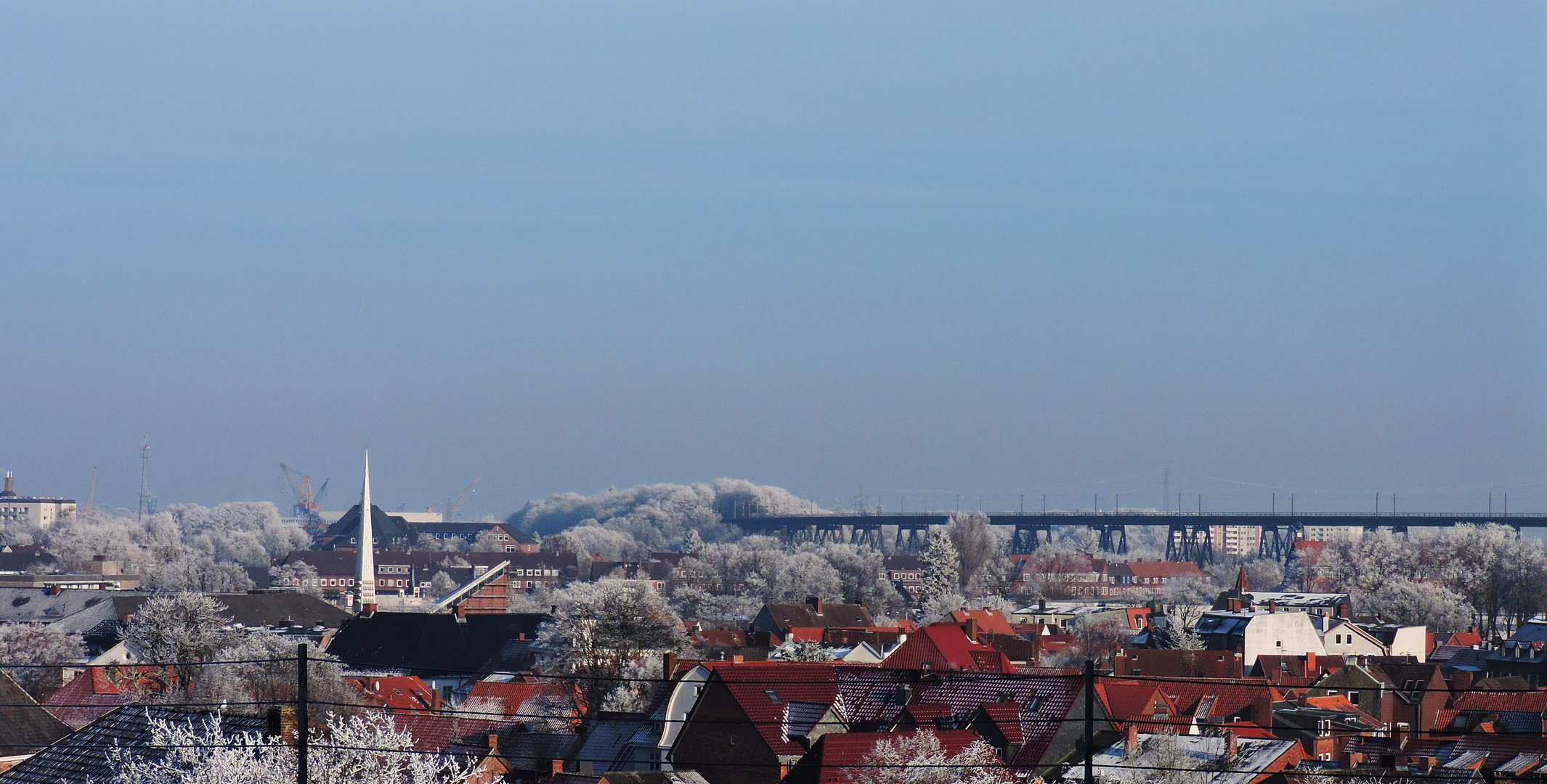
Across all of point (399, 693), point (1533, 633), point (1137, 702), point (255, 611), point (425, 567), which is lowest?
point (425, 567)

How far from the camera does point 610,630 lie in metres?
57.4

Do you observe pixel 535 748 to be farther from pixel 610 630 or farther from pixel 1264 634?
pixel 1264 634

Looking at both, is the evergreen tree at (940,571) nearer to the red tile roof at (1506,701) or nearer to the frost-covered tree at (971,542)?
the frost-covered tree at (971,542)

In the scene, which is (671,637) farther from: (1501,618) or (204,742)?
(1501,618)

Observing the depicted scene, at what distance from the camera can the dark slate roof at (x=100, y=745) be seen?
2328cm

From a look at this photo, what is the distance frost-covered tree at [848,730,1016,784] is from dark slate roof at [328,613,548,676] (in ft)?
122

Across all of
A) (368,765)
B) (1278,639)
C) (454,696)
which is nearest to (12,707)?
(368,765)

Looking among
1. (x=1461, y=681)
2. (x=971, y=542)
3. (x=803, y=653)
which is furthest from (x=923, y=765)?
(x=971, y=542)

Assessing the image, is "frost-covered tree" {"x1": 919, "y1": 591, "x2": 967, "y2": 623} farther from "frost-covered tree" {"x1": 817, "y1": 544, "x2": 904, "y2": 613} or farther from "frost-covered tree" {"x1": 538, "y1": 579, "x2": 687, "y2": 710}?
"frost-covered tree" {"x1": 538, "y1": 579, "x2": 687, "y2": 710}

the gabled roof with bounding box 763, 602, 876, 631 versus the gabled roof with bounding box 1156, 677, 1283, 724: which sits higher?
the gabled roof with bounding box 1156, 677, 1283, 724

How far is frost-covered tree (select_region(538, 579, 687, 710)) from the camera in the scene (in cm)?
5586

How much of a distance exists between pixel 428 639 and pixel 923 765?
4508 centimetres

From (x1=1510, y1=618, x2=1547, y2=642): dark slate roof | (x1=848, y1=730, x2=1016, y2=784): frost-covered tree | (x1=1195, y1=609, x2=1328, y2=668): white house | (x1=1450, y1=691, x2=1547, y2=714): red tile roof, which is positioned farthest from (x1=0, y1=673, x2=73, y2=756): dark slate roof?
(x1=1510, y1=618, x2=1547, y2=642): dark slate roof

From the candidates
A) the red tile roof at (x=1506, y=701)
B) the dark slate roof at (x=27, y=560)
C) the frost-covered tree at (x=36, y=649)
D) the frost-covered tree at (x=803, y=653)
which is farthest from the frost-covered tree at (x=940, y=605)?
the dark slate roof at (x=27, y=560)
